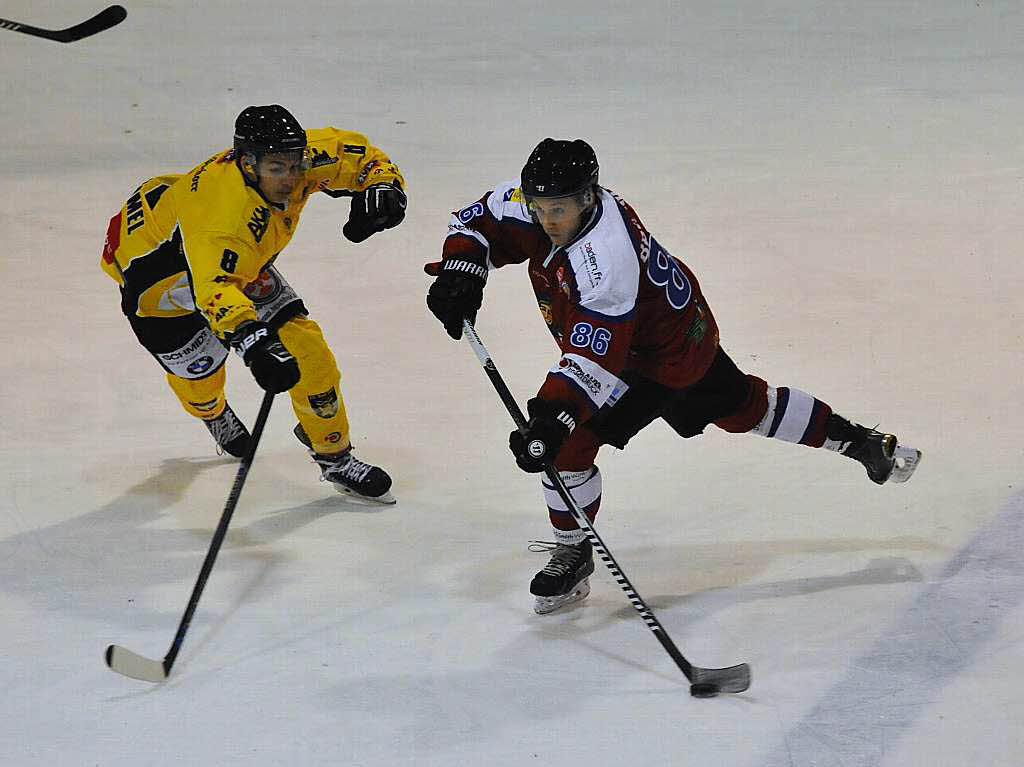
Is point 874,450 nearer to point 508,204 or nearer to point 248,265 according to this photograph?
point 508,204

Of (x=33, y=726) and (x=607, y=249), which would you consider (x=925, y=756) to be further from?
(x=33, y=726)

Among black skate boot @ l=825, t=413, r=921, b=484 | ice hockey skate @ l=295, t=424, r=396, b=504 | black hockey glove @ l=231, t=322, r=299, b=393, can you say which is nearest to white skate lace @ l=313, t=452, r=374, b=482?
ice hockey skate @ l=295, t=424, r=396, b=504

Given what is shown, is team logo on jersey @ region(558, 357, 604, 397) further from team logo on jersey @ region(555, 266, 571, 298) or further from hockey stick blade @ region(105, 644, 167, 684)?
hockey stick blade @ region(105, 644, 167, 684)

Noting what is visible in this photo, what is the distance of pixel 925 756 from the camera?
7.84 ft

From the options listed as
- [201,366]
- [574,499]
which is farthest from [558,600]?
[201,366]

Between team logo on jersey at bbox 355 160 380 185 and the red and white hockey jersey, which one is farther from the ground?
the red and white hockey jersey

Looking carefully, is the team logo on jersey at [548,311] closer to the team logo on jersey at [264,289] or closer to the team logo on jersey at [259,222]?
the team logo on jersey at [259,222]

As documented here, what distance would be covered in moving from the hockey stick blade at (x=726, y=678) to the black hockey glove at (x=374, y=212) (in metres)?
1.42

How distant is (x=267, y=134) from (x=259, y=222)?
22 centimetres

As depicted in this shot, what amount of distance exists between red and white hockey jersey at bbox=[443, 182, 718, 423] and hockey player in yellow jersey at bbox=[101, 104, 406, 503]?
421 mm

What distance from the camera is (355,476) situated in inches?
140

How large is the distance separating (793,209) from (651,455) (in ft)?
6.55

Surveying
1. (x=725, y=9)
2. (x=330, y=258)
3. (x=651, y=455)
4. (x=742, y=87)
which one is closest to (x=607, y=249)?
(x=651, y=455)

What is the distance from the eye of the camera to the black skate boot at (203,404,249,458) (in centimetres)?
381
